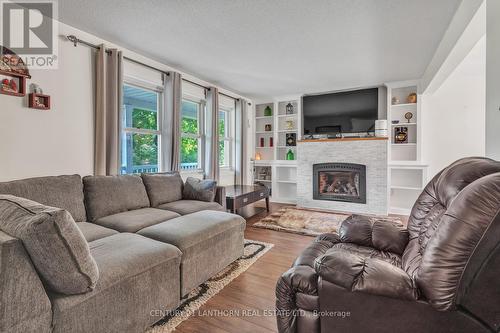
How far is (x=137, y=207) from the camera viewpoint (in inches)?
109

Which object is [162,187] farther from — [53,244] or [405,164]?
[405,164]

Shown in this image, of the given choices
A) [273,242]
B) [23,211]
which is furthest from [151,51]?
[273,242]

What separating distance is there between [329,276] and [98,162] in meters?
2.74

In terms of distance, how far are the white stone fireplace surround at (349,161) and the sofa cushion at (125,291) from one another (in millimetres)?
3868

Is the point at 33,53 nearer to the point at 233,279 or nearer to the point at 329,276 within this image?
the point at 233,279

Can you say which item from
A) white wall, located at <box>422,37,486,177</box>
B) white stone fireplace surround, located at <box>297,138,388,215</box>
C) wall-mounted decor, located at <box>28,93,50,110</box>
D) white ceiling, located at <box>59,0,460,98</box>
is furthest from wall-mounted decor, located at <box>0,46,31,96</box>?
white wall, located at <box>422,37,486,177</box>

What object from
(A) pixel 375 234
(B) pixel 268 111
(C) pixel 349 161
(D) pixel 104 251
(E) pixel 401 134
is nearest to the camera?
(D) pixel 104 251

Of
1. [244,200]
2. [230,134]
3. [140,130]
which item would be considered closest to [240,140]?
[230,134]

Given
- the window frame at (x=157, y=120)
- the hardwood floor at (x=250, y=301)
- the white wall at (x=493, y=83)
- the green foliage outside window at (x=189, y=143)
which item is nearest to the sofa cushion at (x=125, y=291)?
the hardwood floor at (x=250, y=301)

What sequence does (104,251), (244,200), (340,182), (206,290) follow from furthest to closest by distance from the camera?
(340,182)
(244,200)
(206,290)
(104,251)

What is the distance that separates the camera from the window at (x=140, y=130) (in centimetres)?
344

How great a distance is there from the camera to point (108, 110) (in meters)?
2.93

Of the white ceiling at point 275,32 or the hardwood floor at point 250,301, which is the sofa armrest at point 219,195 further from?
the white ceiling at point 275,32

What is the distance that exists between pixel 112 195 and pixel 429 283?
103 inches
